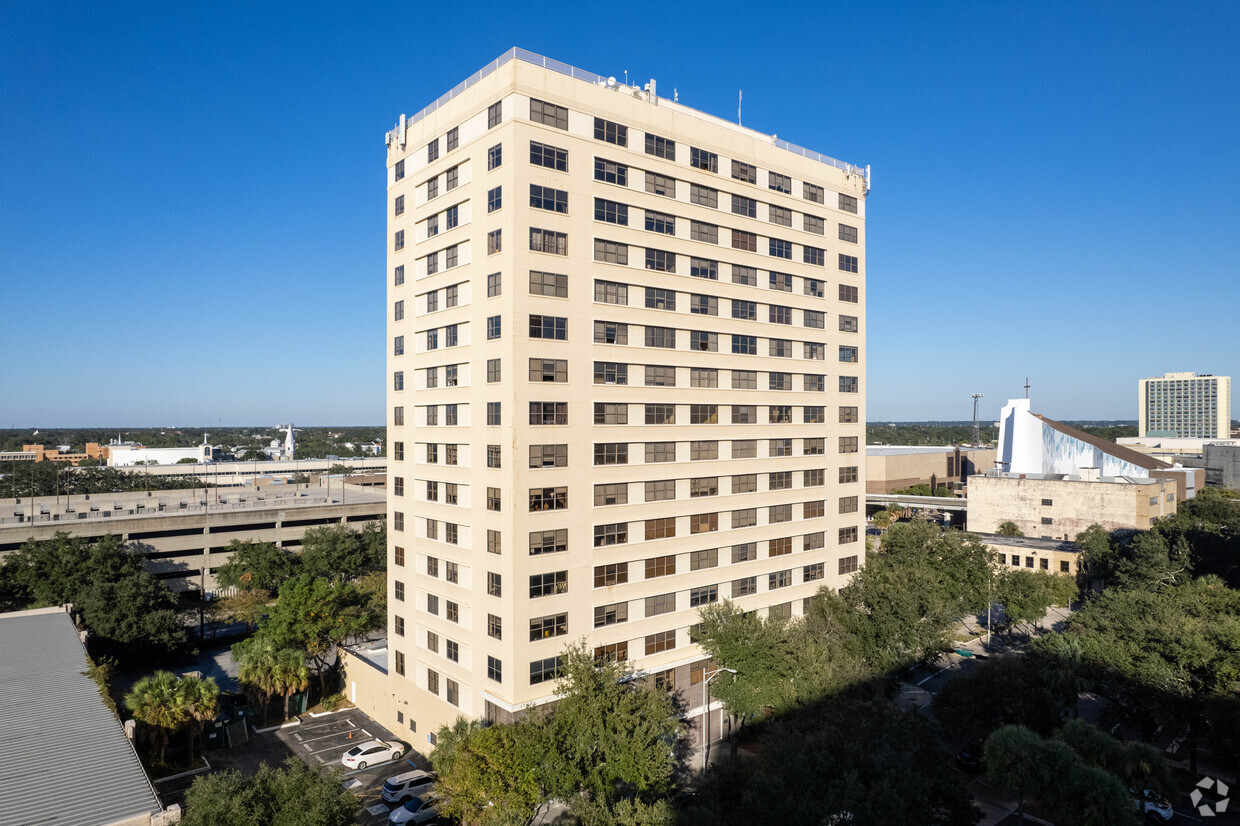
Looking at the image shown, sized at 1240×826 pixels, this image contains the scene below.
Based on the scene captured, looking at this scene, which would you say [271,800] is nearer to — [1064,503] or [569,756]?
[569,756]

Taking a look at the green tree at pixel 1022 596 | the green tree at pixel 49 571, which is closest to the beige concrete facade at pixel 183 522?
the green tree at pixel 49 571

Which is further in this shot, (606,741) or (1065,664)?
(1065,664)

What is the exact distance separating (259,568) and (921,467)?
133m

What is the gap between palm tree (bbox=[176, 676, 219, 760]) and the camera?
4378 centimetres

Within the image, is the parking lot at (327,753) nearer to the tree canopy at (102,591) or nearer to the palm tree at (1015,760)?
the tree canopy at (102,591)

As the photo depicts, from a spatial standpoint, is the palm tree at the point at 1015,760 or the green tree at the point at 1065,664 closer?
the palm tree at the point at 1015,760

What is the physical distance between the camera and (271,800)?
26938mm

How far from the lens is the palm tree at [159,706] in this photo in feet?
140

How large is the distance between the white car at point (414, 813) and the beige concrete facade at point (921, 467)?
124626mm

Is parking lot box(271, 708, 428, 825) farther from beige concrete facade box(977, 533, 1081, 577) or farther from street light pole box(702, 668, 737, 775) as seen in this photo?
beige concrete facade box(977, 533, 1081, 577)

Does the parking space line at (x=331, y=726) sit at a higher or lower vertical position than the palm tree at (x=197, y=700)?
lower

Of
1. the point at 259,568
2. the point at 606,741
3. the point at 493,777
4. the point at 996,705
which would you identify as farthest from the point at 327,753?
the point at 996,705

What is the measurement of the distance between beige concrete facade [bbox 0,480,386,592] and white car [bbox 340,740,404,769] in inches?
2046

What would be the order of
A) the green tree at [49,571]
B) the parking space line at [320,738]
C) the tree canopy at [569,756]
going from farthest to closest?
the green tree at [49,571] → the parking space line at [320,738] → the tree canopy at [569,756]
